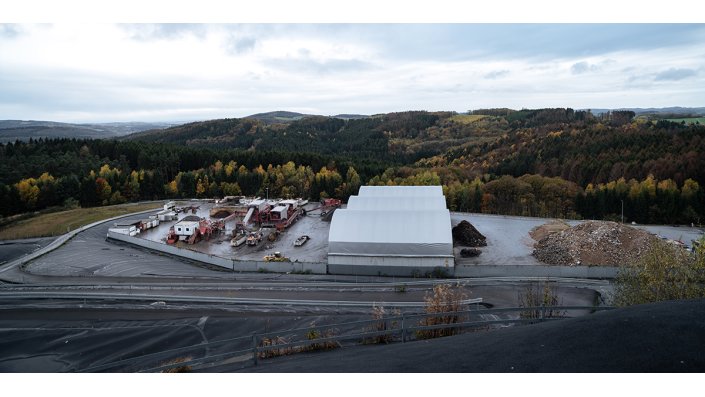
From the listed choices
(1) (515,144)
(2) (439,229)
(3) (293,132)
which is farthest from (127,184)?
(3) (293,132)

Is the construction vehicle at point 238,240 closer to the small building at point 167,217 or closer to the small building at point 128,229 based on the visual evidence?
the small building at point 128,229

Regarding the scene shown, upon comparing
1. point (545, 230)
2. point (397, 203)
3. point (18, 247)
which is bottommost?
point (18, 247)

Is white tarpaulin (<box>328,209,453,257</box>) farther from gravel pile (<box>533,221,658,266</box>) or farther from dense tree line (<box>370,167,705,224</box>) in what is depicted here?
dense tree line (<box>370,167,705,224</box>)

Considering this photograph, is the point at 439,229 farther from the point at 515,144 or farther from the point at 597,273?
the point at 515,144

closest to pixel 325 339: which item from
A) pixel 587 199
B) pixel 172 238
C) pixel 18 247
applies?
pixel 172 238

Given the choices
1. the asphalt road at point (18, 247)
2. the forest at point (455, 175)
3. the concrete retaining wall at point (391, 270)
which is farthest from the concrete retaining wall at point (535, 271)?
the asphalt road at point (18, 247)

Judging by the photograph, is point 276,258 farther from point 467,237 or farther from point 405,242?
point 467,237
